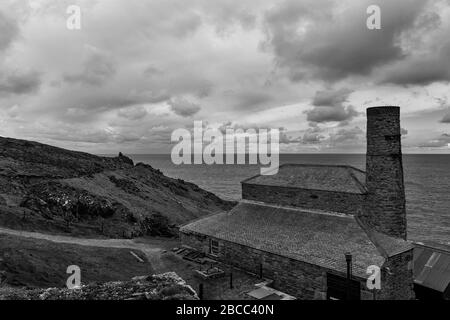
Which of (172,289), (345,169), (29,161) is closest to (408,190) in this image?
(345,169)

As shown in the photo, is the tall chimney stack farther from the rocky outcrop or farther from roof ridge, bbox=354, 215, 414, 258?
the rocky outcrop

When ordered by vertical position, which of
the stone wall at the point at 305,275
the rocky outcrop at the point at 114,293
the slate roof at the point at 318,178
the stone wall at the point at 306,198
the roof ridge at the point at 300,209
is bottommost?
the stone wall at the point at 305,275

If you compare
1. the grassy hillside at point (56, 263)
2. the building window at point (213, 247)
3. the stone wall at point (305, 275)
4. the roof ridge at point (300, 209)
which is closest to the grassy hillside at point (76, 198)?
the grassy hillside at point (56, 263)

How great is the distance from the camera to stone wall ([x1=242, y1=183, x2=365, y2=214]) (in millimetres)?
23622

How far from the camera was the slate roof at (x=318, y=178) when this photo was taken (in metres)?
24.4

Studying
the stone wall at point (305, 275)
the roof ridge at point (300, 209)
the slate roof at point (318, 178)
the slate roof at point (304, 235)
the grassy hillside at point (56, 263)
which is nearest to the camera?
the grassy hillside at point (56, 263)

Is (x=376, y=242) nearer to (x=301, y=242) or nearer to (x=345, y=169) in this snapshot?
(x=301, y=242)

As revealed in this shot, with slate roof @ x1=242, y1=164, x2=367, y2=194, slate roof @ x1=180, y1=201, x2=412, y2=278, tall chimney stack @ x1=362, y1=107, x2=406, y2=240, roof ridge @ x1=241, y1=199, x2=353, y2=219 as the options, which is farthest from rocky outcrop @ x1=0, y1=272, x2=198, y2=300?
tall chimney stack @ x1=362, y1=107, x2=406, y2=240

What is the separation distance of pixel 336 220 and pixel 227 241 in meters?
8.26

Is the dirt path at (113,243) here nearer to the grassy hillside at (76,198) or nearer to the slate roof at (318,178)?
the grassy hillside at (76,198)

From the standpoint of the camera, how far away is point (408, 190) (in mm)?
106875

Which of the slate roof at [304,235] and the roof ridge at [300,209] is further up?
the roof ridge at [300,209]

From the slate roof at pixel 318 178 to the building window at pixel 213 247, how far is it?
6.10 metres

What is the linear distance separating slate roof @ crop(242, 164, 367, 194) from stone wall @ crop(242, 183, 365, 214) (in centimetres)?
34
